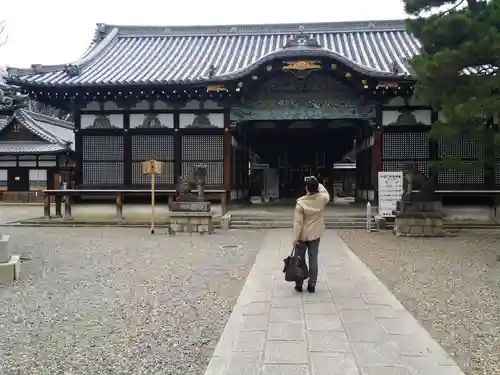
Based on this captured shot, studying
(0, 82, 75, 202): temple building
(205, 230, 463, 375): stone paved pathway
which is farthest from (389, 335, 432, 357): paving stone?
(0, 82, 75, 202): temple building

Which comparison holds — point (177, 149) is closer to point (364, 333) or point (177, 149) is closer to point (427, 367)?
point (364, 333)

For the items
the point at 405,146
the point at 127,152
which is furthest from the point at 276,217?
the point at 127,152

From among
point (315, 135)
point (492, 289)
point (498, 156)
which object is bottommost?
point (492, 289)

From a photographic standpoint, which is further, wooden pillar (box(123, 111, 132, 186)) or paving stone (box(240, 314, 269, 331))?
wooden pillar (box(123, 111, 132, 186))

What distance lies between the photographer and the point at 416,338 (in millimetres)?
4258

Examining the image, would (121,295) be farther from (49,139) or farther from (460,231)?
(49,139)

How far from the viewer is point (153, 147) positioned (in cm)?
1593

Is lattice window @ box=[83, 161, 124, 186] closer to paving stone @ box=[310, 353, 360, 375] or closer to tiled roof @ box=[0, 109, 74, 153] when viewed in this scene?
paving stone @ box=[310, 353, 360, 375]

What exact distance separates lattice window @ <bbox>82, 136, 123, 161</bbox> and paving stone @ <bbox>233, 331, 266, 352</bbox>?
12.7m

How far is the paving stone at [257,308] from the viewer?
5.10 meters

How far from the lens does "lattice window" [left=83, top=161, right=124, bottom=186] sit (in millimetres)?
15984

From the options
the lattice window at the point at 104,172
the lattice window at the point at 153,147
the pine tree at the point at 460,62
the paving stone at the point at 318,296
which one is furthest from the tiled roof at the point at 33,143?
the paving stone at the point at 318,296

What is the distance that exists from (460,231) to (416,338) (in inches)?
410

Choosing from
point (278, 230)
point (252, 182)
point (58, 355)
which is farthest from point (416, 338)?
point (252, 182)
